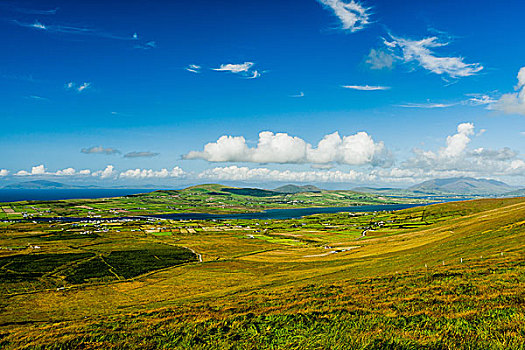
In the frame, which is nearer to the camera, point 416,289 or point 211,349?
point 211,349

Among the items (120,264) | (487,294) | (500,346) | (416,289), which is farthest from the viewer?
(120,264)

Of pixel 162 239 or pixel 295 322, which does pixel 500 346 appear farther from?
pixel 162 239

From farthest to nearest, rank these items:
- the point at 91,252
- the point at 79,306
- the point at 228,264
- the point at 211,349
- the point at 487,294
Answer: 1. the point at 91,252
2. the point at 228,264
3. the point at 79,306
4. the point at 487,294
5. the point at 211,349

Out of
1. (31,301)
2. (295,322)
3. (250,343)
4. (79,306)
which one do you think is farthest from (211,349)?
(31,301)

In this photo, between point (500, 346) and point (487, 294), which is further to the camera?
point (487, 294)

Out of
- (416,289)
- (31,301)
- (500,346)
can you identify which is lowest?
(31,301)

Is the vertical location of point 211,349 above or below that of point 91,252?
above

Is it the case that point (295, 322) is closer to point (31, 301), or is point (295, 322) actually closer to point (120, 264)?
point (31, 301)

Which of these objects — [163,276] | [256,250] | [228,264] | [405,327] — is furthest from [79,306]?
[256,250]

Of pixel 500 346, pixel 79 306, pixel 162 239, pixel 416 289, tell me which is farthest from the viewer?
pixel 162 239
